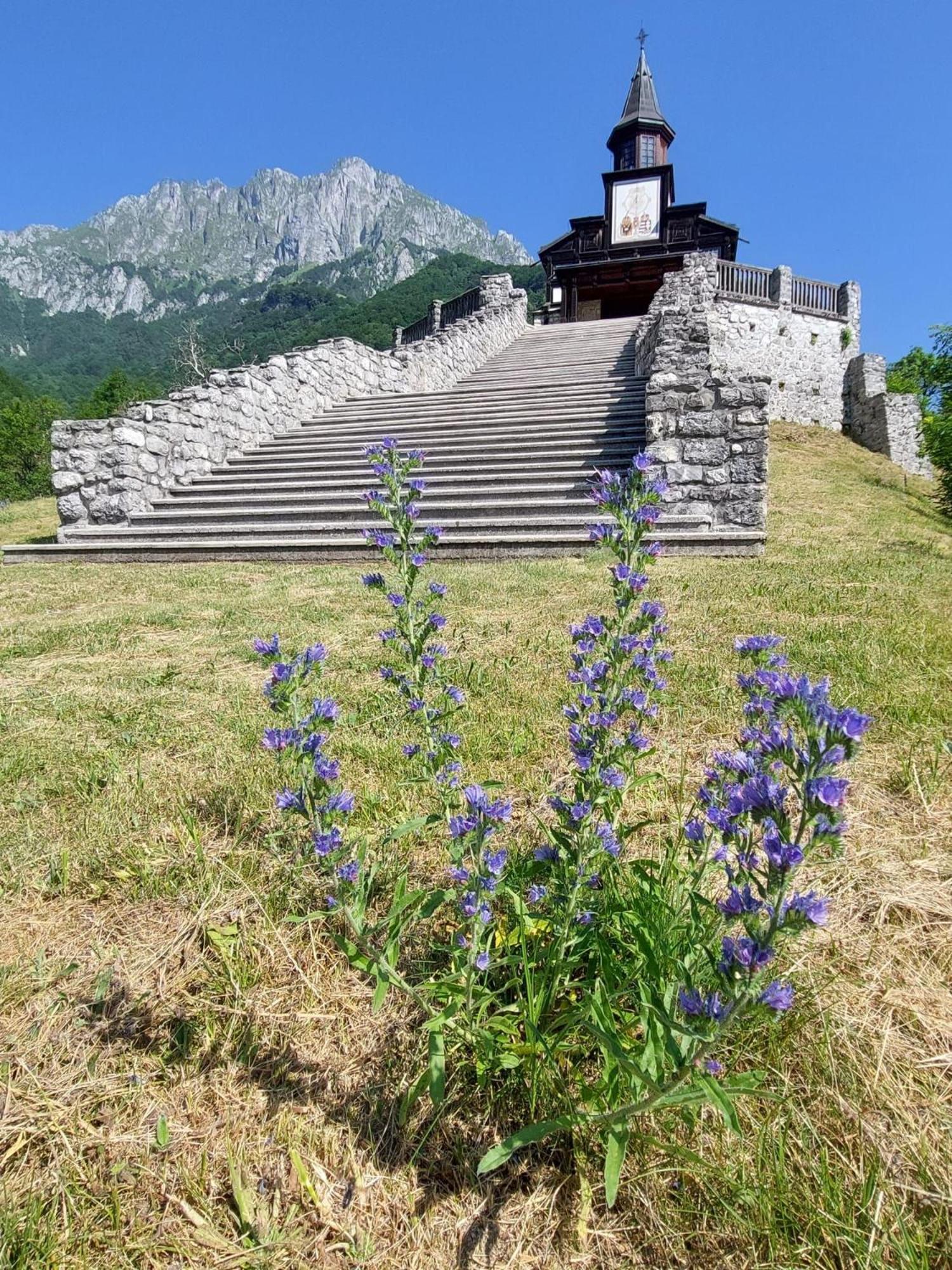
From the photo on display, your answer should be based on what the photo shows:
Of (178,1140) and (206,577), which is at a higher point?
(206,577)

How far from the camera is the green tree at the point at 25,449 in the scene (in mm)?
33531

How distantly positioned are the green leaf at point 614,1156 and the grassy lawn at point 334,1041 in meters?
0.15

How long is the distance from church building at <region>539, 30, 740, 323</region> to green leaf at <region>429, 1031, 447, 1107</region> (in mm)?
29405

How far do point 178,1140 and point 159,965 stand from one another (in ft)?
1.49

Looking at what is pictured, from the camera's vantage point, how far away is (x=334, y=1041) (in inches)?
57.5

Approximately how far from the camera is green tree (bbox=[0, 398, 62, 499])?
33531mm

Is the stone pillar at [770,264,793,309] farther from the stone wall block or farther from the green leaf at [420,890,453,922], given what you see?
the green leaf at [420,890,453,922]

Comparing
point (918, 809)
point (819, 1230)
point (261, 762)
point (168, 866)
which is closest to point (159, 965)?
point (168, 866)

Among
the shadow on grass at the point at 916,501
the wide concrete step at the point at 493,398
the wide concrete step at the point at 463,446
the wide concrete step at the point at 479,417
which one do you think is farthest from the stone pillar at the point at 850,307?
the wide concrete step at the point at 463,446

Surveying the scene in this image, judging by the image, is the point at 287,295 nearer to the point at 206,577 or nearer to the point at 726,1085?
the point at 206,577

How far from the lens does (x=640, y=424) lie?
31.1ft

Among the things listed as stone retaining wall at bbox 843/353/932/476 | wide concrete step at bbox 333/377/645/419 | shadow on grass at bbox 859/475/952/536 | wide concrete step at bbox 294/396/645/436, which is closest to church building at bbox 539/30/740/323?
stone retaining wall at bbox 843/353/932/476

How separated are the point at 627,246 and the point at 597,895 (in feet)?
103

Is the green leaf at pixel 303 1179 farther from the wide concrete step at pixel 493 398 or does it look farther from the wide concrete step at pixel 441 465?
the wide concrete step at pixel 493 398
